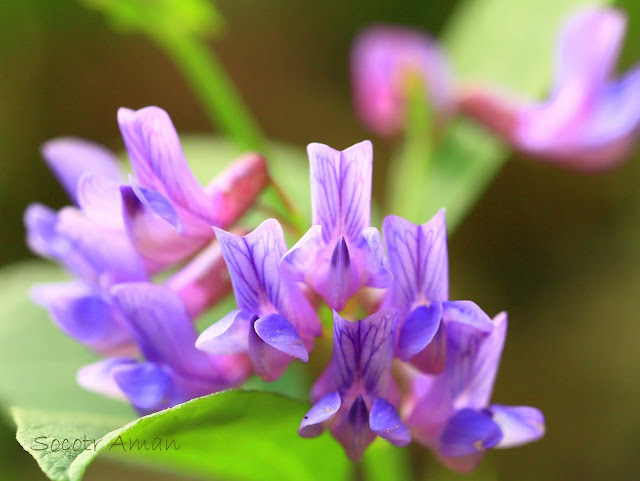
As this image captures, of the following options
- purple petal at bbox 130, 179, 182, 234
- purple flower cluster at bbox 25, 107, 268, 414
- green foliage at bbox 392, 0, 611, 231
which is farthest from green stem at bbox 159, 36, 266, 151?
purple petal at bbox 130, 179, 182, 234

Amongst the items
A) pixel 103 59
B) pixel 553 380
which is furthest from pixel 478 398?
pixel 103 59

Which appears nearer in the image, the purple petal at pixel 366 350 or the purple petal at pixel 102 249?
the purple petal at pixel 366 350

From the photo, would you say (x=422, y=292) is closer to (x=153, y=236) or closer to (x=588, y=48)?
(x=153, y=236)

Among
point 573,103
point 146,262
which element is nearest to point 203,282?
point 146,262

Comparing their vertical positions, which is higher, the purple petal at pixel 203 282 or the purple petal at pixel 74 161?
the purple petal at pixel 74 161

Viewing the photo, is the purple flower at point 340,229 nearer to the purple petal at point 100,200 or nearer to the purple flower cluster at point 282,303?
the purple flower cluster at point 282,303

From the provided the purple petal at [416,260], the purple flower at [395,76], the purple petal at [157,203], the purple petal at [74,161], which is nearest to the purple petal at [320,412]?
the purple petal at [416,260]

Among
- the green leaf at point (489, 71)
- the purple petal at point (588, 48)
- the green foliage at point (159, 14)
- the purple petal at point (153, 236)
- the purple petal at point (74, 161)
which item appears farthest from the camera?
the green leaf at point (489, 71)

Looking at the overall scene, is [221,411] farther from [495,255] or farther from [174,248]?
[495,255]
